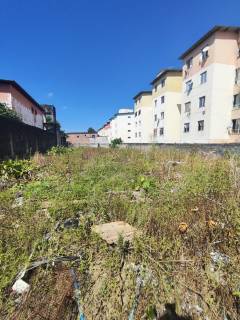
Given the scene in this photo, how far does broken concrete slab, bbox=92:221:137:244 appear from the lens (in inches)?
96.5

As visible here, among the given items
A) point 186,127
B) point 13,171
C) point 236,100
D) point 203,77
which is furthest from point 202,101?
point 13,171

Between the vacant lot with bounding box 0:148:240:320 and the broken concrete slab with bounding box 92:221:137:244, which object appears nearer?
the vacant lot with bounding box 0:148:240:320

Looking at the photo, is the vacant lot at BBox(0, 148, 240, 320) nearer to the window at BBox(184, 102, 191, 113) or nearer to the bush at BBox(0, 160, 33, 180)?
the bush at BBox(0, 160, 33, 180)

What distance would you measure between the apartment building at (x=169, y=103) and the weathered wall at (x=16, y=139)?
19.8 m

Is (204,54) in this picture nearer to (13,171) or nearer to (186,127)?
(186,127)

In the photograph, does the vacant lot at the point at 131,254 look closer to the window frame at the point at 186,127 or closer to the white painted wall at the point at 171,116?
the window frame at the point at 186,127

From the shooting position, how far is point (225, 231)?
2.48 metres

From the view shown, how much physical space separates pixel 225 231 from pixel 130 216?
1.32m

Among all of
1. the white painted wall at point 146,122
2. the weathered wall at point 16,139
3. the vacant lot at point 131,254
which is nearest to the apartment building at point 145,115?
the white painted wall at point 146,122

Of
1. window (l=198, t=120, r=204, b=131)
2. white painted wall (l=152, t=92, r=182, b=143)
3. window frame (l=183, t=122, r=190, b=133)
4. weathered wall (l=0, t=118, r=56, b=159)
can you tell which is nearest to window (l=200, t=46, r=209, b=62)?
window (l=198, t=120, r=204, b=131)

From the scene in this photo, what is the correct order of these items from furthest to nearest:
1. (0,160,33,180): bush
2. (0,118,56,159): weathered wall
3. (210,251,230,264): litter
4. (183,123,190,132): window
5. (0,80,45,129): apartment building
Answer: (183,123,190,132): window, (0,80,45,129): apartment building, (0,118,56,159): weathered wall, (0,160,33,180): bush, (210,251,230,264): litter

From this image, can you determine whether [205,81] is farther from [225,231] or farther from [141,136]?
[225,231]

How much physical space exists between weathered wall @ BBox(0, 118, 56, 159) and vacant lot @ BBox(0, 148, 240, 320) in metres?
4.78

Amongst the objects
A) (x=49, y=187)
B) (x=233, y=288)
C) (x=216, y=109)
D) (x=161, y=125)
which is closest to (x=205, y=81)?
(x=216, y=109)
